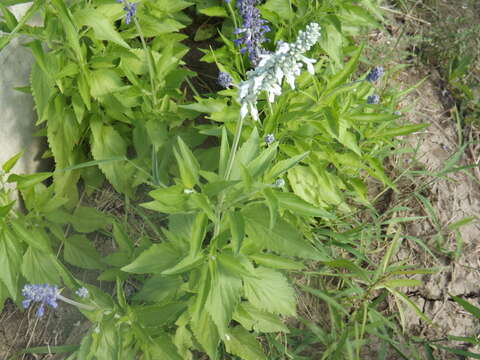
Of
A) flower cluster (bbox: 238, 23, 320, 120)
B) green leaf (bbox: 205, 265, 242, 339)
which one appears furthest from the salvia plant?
flower cluster (bbox: 238, 23, 320, 120)

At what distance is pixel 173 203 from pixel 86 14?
1039mm

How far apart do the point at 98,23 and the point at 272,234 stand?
1.28 meters

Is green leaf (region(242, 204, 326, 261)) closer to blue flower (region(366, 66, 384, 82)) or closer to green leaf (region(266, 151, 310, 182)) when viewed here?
green leaf (region(266, 151, 310, 182))

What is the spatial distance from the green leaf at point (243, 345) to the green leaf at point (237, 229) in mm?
924

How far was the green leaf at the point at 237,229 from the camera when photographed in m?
1.78

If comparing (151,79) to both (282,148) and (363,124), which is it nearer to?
(282,148)

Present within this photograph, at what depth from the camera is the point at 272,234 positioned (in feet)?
6.44

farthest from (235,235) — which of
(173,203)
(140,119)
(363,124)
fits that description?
(363,124)

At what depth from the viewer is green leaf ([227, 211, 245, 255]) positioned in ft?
5.82

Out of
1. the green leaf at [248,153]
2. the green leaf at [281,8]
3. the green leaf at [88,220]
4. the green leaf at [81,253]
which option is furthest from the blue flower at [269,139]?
the green leaf at [81,253]

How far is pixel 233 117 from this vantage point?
8.28 feet

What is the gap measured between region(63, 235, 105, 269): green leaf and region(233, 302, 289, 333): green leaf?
2.83 ft

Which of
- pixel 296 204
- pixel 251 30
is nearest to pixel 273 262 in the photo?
pixel 296 204

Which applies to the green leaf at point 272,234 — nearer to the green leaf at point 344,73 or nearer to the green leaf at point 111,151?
the green leaf at point 344,73
